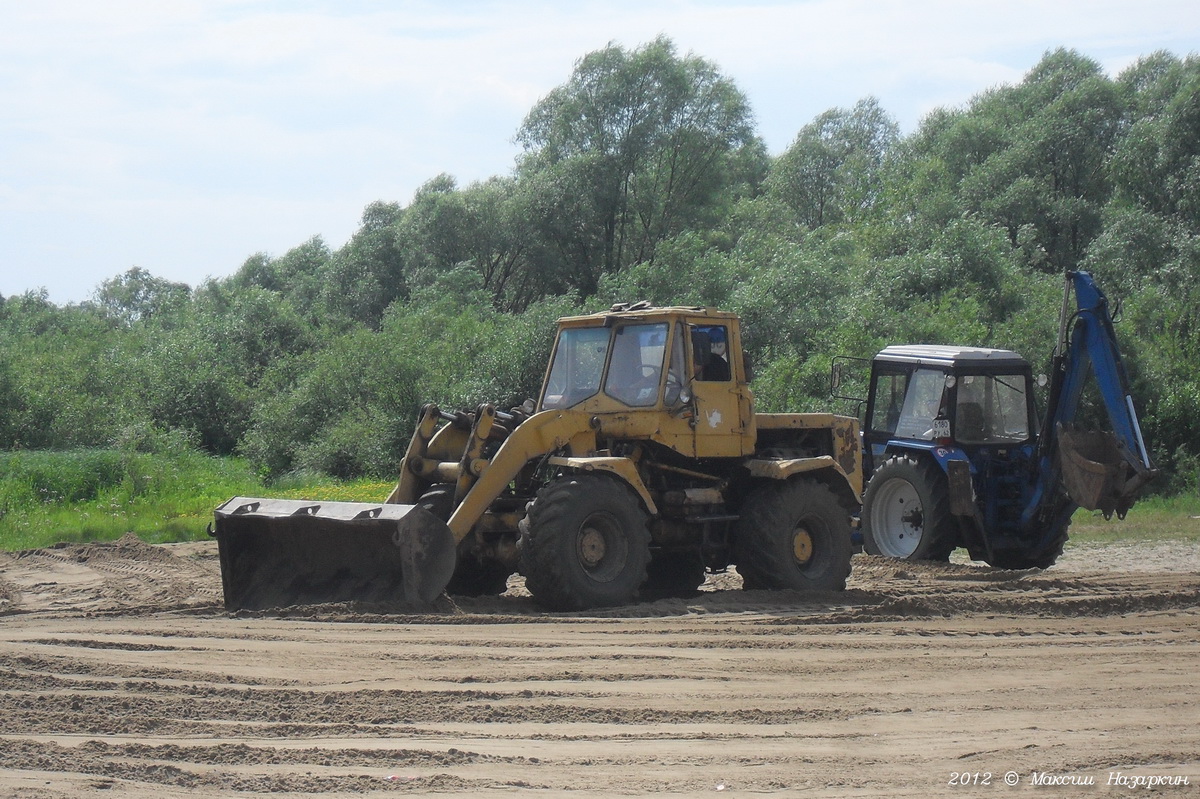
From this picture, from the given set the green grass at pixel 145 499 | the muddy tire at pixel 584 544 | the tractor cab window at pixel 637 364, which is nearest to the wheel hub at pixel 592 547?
the muddy tire at pixel 584 544

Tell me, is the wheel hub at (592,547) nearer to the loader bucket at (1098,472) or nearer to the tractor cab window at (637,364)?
the tractor cab window at (637,364)

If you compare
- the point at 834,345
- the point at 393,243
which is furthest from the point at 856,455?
the point at 393,243

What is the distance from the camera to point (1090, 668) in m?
7.77

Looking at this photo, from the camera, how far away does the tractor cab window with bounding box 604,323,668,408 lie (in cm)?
1075

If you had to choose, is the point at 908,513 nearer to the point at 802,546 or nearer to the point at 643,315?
the point at 802,546

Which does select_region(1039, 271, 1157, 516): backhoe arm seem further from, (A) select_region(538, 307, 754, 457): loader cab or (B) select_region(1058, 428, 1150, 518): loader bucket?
(A) select_region(538, 307, 754, 457): loader cab

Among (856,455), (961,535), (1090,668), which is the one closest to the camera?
(1090,668)

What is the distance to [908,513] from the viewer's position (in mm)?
13969

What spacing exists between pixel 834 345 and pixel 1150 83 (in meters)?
18.3

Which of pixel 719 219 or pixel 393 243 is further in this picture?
pixel 393 243

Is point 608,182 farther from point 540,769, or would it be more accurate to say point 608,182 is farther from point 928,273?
point 540,769

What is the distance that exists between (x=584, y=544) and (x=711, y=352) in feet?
7.11

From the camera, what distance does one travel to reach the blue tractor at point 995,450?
40.3 feet

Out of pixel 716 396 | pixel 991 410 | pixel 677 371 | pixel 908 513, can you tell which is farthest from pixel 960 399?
pixel 677 371
